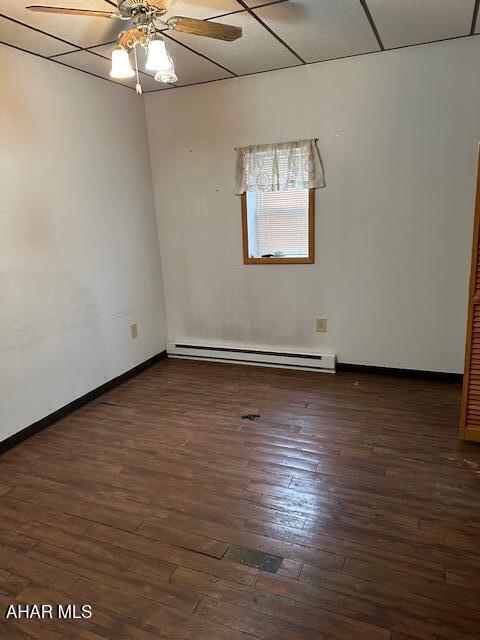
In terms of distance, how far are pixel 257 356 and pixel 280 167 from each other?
1.72 meters

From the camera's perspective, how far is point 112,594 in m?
1.65

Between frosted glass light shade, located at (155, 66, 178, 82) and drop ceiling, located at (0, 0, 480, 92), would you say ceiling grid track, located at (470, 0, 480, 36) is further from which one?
frosted glass light shade, located at (155, 66, 178, 82)

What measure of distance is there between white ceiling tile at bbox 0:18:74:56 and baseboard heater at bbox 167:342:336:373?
264 cm

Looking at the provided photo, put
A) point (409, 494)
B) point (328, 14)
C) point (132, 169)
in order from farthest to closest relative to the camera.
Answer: point (132, 169) < point (328, 14) < point (409, 494)

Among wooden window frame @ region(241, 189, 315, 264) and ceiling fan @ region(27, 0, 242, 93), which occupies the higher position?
ceiling fan @ region(27, 0, 242, 93)

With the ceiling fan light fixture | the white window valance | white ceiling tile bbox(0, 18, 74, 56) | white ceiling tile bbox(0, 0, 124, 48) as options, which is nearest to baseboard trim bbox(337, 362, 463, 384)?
the white window valance

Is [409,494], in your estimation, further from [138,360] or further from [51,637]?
[138,360]

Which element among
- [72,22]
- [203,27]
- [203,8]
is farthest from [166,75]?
[72,22]

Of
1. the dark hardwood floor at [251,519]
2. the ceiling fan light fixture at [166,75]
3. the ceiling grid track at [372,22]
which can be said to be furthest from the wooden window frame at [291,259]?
the ceiling fan light fixture at [166,75]

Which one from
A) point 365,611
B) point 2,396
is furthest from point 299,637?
point 2,396

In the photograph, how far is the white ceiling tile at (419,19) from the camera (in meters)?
2.34

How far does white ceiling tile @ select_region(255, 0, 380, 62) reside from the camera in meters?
2.30

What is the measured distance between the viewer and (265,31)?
2609mm

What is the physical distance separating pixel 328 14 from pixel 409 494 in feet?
8.80
